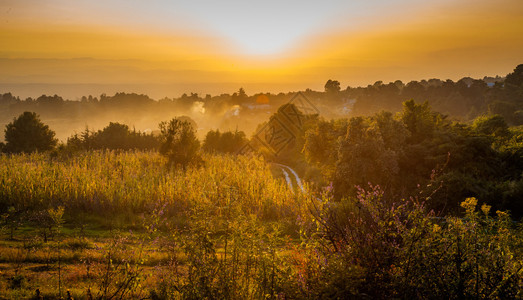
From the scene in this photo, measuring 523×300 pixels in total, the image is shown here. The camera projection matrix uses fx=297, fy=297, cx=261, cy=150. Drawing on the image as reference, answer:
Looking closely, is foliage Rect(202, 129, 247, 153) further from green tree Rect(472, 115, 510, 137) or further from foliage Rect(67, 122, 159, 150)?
green tree Rect(472, 115, 510, 137)

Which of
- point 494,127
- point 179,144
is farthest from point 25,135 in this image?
point 494,127

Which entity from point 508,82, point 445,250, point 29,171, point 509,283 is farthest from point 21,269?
point 508,82

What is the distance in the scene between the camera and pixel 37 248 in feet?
25.3

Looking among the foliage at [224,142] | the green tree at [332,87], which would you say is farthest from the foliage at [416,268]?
the green tree at [332,87]

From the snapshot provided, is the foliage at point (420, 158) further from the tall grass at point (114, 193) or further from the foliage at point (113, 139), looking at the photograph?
the foliage at point (113, 139)

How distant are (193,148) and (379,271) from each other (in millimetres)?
19638

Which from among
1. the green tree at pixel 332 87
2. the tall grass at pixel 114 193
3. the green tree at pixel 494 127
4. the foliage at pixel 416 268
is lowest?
the tall grass at pixel 114 193

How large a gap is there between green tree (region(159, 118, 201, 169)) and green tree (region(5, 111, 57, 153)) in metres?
18.8

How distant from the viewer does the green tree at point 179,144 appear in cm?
2217

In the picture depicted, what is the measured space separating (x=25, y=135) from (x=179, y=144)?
70.4 ft

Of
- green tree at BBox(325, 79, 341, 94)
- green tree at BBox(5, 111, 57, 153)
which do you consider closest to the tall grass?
green tree at BBox(5, 111, 57, 153)

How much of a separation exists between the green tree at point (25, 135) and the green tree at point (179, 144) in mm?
18789

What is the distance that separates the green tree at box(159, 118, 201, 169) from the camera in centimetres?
2217

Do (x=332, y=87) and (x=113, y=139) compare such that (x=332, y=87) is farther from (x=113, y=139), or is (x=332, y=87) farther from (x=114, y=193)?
(x=114, y=193)
